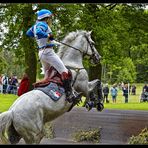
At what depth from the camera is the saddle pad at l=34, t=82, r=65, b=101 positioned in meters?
7.35

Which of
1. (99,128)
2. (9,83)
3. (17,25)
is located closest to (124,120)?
(99,128)

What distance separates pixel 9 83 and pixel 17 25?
1033 cm

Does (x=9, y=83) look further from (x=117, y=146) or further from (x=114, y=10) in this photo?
(x=117, y=146)

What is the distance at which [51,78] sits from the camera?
768 cm

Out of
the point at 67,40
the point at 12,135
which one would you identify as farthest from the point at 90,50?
the point at 12,135

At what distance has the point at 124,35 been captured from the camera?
1027 inches

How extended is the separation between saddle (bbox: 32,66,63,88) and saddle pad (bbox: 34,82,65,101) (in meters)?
0.08

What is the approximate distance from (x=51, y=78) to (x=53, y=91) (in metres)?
0.35

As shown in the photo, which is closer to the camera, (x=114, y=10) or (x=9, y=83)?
(x=114, y=10)

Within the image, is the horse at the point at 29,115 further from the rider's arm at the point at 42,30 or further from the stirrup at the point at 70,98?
the rider's arm at the point at 42,30

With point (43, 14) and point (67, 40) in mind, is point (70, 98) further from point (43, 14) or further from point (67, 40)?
point (67, 40)

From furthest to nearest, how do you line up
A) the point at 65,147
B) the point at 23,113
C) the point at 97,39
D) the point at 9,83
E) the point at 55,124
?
the point at 9,83, the point at 97,39, the point at 55,124, the point at 23,113, the point at 65,147

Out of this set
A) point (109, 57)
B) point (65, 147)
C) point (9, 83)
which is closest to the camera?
point (65, 147)

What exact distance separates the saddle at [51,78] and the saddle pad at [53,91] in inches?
3.0
